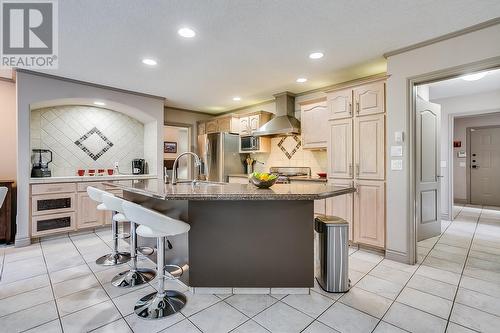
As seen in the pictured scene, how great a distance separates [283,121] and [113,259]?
11.5 ft

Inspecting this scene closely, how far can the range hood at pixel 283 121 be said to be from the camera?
467cm

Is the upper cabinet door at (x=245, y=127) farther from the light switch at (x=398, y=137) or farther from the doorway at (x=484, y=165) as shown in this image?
the doorway at (x=484, y=165)

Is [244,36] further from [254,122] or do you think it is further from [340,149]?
[254,122]

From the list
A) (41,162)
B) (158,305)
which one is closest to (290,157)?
(158,305)

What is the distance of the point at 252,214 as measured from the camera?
2.33 m

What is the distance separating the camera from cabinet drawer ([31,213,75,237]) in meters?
3.82

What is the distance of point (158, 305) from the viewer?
6.72 feet

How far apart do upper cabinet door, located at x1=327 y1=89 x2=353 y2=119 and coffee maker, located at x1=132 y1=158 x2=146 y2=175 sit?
3991 mm

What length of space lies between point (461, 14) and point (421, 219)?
9.54 feet

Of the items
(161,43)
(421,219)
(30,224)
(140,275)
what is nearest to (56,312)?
(140,275)

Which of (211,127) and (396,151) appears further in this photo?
(211,127)

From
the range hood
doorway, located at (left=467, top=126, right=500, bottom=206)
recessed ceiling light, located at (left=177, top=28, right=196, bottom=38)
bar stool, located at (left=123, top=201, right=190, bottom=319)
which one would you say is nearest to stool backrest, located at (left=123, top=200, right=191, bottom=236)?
bar stool, located at (left=123, top=201, right=190, bottom=319)

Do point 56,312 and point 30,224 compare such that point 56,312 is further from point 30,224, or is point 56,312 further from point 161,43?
point 161,43

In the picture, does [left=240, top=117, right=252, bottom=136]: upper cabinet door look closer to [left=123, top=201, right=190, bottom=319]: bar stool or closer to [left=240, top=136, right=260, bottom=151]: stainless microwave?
[left=240, top=136, right=260, bottom=151]: stainless microwave
